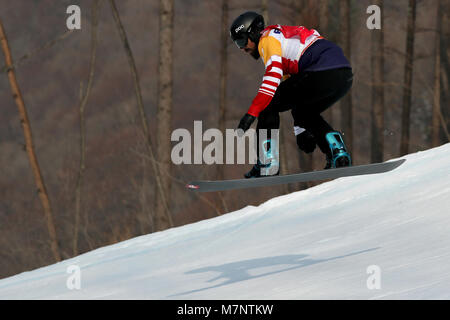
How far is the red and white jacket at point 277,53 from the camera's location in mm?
5332

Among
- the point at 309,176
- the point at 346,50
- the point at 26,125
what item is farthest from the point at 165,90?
the point at 309,176

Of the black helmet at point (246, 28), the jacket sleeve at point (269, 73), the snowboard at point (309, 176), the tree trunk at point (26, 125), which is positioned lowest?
the snowboard at point (309, 176)

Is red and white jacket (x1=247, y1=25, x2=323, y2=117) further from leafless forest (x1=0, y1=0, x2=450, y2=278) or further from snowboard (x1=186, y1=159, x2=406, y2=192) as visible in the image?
leafless forest (x1=0, y1=0, x2=450, y2=278)

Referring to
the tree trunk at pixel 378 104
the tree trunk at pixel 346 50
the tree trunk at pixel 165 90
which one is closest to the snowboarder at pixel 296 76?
the tree trunk at pixel 165 90

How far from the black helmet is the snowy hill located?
2049mm

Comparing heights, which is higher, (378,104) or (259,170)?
(378,104)

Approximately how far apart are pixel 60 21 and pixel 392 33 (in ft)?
55.2

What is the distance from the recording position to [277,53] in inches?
211

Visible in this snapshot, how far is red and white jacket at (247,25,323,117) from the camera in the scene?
5332mm

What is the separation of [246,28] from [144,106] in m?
26.6

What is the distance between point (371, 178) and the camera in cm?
942

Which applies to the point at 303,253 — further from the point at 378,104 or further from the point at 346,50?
the point at 378,104

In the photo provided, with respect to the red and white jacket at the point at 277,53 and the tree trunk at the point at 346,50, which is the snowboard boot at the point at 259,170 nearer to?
the red and white jacket at the point at 277,53

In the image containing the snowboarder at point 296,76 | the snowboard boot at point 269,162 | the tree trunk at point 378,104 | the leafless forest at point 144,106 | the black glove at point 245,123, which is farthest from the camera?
the leafless forest at point 144,106
